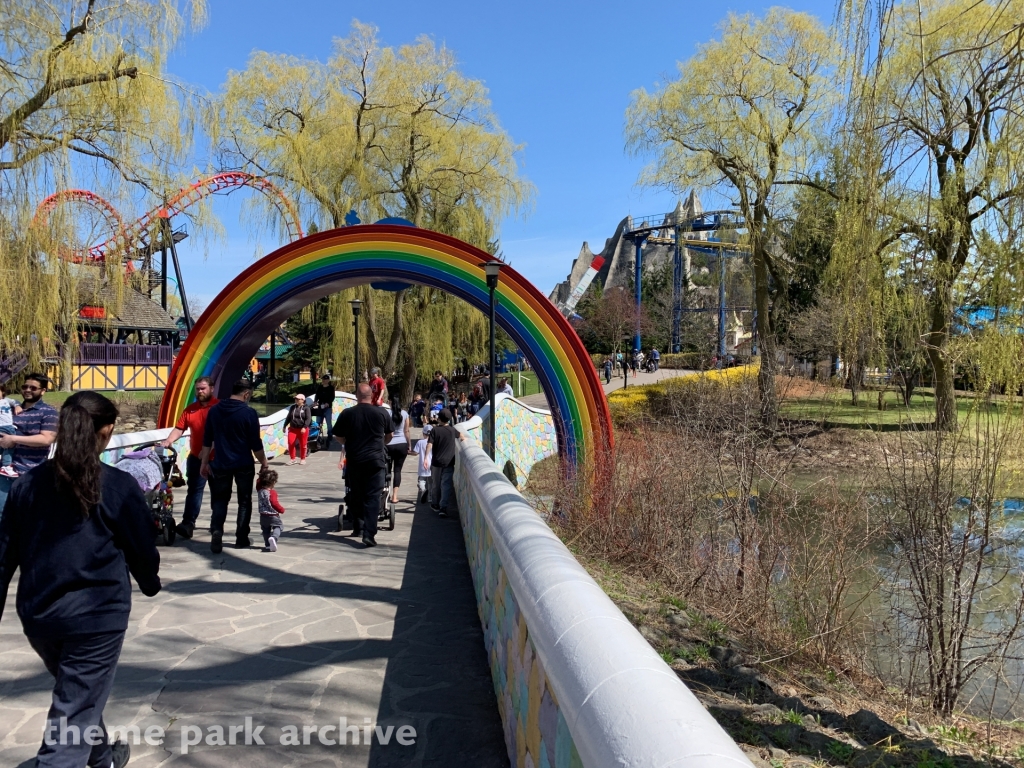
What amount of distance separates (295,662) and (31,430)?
10.5 ft

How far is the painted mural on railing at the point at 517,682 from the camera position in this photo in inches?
89.1

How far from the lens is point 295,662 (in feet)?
14.3

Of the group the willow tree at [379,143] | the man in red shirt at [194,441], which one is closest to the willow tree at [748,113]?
the willow tree at [379,143]

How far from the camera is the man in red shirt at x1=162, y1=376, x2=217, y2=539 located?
7.30 m

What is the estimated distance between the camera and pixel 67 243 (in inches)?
455

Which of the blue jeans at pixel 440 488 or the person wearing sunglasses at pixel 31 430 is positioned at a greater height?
the person wearing sunglasses at pixel 31 430

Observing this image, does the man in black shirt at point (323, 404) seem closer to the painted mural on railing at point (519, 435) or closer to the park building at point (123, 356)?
the painted mural on railing at point (519, 435)

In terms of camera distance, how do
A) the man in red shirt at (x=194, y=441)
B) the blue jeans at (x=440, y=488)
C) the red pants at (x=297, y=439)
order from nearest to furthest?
the man in red shirt at (x=194, y=441) < the blue jeans at (x=440, y=488) < the red pants at (x=297, y=439)

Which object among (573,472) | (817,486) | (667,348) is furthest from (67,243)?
(667,348)

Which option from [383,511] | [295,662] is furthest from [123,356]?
[295,662]

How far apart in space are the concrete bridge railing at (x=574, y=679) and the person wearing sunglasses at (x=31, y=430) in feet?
12.9

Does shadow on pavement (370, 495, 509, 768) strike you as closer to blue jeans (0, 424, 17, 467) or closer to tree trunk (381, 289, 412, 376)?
blue jeans (0, 424, 17, 467)

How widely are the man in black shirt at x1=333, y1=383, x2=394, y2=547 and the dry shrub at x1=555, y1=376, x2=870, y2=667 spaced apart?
2218mm

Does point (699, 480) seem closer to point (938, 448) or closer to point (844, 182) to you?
point (938, 448)
